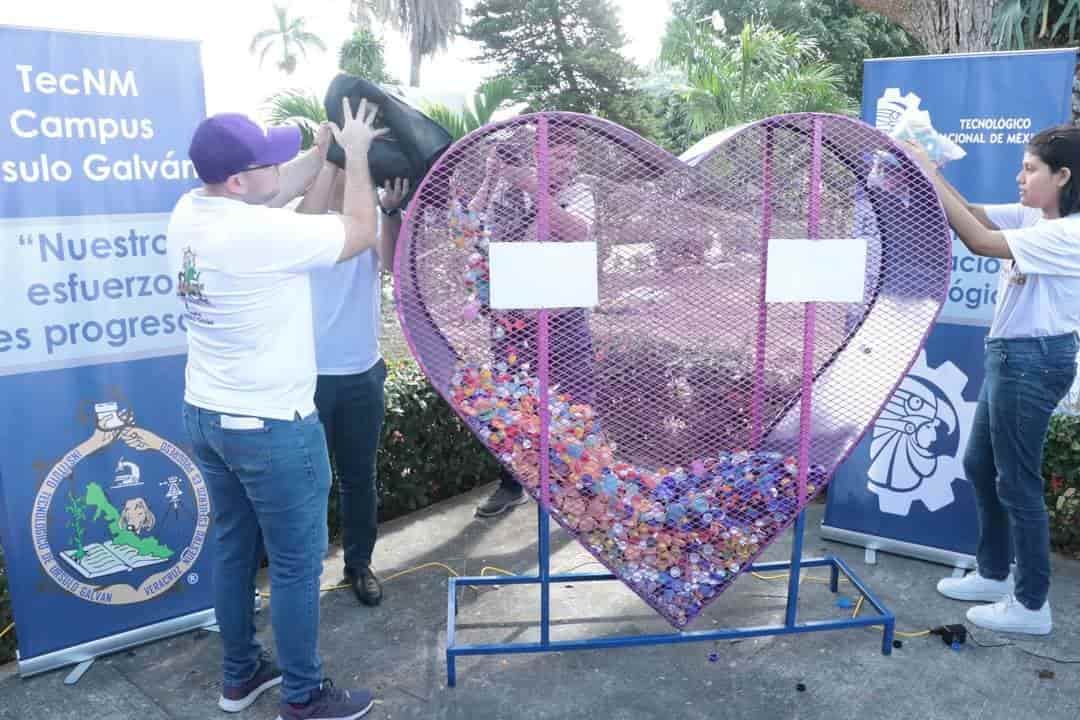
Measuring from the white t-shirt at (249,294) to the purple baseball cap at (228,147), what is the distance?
78mm

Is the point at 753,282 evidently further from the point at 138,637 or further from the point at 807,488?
the point at 138,637

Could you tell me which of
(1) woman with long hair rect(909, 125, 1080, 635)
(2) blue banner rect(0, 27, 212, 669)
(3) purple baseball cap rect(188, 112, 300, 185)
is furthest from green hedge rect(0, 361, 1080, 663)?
(3) purple baseball cap rect(188, 112, 300, 185)

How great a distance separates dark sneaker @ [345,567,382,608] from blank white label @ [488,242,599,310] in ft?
4.68

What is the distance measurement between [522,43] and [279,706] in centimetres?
2544

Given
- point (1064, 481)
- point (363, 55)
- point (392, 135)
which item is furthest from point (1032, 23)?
point (363, 55)

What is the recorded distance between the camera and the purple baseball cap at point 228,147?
2.05 meters

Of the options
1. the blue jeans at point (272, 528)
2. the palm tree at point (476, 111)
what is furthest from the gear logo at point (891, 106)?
the palm tree at point (476, 111)

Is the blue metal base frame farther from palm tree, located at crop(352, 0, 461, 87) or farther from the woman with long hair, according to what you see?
palm tree, located at crop(352, 0, 461, 87)

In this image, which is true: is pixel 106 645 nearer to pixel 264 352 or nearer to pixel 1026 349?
pixel 264 352

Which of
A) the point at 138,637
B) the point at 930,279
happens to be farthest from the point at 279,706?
the point at 930,279

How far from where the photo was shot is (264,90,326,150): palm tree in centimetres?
830

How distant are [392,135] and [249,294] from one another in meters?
0.65

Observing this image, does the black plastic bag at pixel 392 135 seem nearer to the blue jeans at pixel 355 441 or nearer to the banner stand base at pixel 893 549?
the blue jeans at pixel 355 441

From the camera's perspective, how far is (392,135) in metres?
2.41
